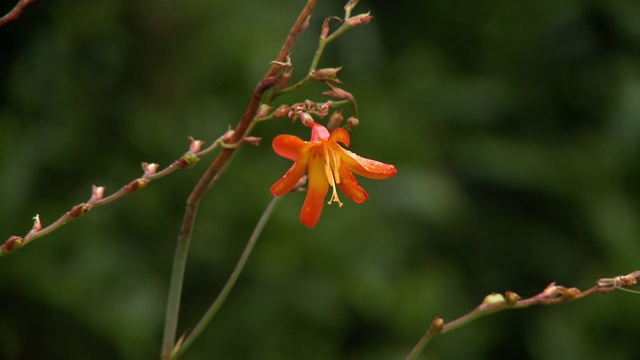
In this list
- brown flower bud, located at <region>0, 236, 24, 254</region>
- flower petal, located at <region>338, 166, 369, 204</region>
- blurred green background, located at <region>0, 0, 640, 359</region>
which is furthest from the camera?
blurred green background, located at <region>0, 0, 640, 359</region>

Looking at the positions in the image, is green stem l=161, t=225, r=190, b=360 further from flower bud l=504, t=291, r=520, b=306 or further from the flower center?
flower bud l=504, t=291, r=520, b=306

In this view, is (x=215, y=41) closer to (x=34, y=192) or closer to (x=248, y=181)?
(x=248, y=181)

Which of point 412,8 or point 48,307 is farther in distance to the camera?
point 412,8

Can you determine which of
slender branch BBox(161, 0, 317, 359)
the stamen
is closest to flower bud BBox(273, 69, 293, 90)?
slender branch BBox(161, 0, 317, 359)

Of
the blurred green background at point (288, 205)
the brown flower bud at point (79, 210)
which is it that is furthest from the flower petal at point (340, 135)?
the blurred green background at point (288, 205)

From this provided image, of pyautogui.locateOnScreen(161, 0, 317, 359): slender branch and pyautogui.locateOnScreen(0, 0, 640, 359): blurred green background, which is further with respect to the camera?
pyautogui.locateOnScreen(0, 0, 640, 359): blurred green background

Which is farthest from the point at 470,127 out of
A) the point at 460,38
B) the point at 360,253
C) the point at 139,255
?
Answer: the point at 139,255

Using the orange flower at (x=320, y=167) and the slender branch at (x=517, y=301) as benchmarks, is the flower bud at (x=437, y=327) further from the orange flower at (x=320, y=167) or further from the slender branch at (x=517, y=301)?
the orange flower at (x=320, y=167)
